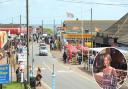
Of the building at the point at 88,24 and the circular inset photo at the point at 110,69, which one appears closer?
the circular inset photo at the point at 110,69

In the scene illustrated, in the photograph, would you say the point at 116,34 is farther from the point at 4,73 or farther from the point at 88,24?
the point at 88,24

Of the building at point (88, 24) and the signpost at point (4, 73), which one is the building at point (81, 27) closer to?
the building at point (88, 24)

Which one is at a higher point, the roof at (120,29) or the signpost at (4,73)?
the roof at (120,29)

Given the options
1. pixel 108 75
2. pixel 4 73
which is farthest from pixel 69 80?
pixel 108 75

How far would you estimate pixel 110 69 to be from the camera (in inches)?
364

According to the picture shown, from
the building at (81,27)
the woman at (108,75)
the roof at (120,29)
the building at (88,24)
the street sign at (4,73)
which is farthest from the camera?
the building at (88,24)

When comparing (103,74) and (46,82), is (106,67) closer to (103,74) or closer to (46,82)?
(103,74)

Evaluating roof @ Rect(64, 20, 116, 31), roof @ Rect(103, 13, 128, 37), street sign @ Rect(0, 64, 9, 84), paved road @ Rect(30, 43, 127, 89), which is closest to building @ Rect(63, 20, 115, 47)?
roof @ Rect(64, 20, 116, 31)

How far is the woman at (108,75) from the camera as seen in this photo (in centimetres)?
923

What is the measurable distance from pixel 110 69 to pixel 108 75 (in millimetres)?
135

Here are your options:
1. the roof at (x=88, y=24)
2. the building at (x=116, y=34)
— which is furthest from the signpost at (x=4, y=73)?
the roof at (x=88, y=24)

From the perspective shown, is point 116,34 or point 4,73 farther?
point 116,34

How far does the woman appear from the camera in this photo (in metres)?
9.23

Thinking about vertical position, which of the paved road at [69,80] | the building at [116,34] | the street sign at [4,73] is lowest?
the paved road at [69,80]
